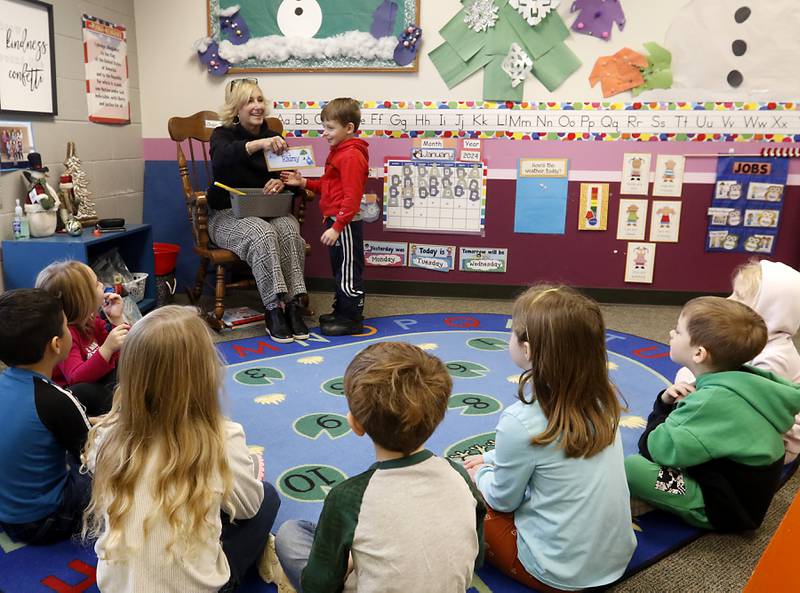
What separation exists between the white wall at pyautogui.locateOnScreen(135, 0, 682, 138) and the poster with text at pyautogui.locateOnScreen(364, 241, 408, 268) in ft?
2.88

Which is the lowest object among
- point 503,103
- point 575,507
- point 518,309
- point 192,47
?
point 575,507

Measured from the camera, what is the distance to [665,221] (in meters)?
3.85

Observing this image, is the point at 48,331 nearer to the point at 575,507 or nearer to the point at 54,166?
the point at 575,507

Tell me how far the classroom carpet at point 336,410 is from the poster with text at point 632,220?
83 cm

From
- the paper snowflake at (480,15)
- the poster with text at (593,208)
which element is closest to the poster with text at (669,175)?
the poster with text at (593,208)

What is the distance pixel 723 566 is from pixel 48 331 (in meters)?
1.69

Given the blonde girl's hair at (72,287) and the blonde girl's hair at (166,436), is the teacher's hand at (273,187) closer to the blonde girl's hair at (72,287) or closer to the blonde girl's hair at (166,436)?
the blonde girl's hair at (72,287)

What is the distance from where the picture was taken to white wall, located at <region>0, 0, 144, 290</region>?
3.12m

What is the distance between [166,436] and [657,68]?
346cm

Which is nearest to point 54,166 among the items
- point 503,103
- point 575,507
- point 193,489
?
point 503,103

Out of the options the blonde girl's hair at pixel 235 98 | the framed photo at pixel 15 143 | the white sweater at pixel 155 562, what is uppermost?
the blonde girl's hair at pixel 235 98

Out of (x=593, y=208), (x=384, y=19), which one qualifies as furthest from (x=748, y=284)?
(x=384, y=19)

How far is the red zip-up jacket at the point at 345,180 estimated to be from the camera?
315 centimetres

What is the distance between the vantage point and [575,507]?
131 cm
